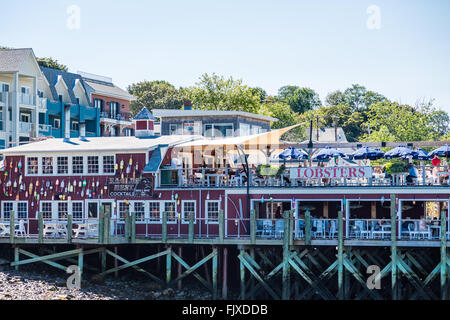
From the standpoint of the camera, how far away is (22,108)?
66.9m

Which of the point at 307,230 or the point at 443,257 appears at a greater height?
the point at 307,230

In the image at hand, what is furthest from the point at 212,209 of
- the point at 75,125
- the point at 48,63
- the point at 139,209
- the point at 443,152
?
the point at 48,63

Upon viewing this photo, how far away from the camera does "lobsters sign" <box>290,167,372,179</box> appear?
39.3 m

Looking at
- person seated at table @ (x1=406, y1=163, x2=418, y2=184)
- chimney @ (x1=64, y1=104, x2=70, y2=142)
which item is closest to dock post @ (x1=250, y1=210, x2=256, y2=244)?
person seated at table @ (x1=406, y1=163, x2=418, y2=184)

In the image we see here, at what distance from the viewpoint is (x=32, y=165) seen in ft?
147

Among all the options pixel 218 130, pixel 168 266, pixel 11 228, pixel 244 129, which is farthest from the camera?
pixel 244 129

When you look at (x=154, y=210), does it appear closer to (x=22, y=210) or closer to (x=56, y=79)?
(x=22, y=210)

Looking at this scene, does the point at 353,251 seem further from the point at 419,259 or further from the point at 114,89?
the point at 114,89

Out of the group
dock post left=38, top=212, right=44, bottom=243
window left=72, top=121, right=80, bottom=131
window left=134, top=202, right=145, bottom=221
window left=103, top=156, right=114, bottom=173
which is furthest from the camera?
window left=72, top=121, right=80, bottom=131

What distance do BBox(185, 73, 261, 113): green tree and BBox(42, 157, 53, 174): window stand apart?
38.5 m

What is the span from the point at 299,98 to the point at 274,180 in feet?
288

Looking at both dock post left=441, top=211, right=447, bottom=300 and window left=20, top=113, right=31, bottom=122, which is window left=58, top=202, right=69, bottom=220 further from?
window left=20, top=113, right=31, bottom=122

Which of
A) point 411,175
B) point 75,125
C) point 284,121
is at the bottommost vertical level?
point 411,175
